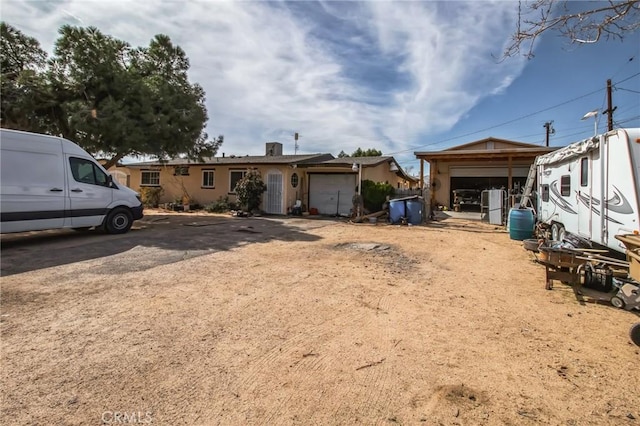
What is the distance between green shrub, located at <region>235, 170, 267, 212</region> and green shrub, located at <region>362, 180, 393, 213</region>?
5059mm

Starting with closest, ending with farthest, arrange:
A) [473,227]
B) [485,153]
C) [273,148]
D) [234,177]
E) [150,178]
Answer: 1. [473,227]
2. [485,153]
3. [234,177]
4. [150,178]
5. [273,148]

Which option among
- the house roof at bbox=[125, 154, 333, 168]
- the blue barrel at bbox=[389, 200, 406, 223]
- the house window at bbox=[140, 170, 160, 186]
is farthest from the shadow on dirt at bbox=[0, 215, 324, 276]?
the house window at bbox=[140, 170, 160, 186]

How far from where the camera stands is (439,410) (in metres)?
2.15

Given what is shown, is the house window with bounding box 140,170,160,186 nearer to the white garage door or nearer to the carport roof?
the white garage door

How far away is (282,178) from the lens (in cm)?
1627

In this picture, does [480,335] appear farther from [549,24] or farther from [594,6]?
[594,6]

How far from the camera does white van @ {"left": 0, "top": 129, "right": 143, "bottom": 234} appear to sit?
7.10 m

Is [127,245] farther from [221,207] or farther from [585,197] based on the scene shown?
[221,207]

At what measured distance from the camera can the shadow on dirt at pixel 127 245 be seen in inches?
231

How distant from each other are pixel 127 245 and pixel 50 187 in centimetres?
232

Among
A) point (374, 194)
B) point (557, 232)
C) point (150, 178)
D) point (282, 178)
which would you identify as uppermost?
point (150, 178)

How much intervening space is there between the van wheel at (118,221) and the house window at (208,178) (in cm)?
924

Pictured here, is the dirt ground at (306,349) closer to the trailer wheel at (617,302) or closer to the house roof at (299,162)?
the trailer wheel at (617,302)

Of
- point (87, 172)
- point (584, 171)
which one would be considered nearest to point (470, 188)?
point (584, 171)
